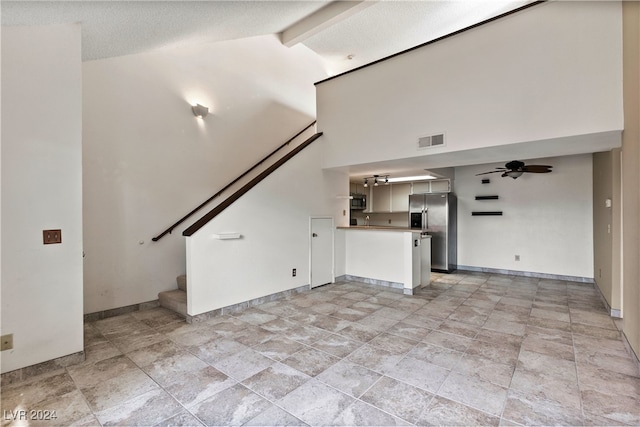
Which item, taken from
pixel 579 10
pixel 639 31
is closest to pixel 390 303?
pixel 639 31

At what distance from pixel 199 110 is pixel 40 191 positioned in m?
2.76

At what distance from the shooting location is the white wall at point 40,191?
7.43 ft

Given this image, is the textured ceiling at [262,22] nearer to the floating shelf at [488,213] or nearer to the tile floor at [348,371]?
the tile floor at [348,371]

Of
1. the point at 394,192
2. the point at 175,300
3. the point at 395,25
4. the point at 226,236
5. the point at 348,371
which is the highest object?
the point at 395,25

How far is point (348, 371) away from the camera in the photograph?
8.11ft

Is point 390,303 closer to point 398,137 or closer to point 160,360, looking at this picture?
point 398,137

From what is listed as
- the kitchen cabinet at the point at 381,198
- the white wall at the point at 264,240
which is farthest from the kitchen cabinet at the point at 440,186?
the white wall at the point at 264,240

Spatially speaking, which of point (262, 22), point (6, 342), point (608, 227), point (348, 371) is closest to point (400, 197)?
point (608, 227)

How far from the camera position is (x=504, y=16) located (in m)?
3.57

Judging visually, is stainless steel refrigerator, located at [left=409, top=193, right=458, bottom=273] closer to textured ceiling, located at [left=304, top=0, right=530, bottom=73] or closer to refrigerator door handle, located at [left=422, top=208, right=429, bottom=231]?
refrigerator door handle, located at [left=422, top=208, right=429, bottom=231]

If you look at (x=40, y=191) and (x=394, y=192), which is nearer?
(x=40, y=191)

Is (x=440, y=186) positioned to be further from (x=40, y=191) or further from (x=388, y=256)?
(x=40, y=191)

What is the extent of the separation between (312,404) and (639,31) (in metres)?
4.00

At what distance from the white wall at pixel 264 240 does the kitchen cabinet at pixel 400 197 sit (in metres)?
3.27
